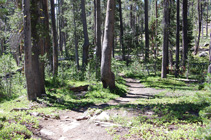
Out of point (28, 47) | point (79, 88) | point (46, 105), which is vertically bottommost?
point (46, 105)

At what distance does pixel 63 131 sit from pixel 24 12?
563cm

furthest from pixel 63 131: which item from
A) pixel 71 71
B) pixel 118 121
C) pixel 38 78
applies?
pixel 71 71

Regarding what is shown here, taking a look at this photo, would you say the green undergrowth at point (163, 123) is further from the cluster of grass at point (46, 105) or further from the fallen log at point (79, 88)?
the fallen log at point (79, 88)

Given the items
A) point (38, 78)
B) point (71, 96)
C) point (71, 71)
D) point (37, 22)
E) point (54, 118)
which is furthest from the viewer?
point (71, 71)

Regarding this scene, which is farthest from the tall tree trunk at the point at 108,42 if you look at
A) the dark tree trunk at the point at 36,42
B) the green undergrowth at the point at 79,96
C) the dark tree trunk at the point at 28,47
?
the dark tree trunk at the point at 28,47

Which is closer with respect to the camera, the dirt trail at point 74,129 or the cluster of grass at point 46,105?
the cluster of grass at point 46,105

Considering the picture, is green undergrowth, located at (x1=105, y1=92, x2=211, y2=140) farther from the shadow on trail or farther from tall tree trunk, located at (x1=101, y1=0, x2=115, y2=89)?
tall tree trunk, located at (x1=101, y1=0, x2=115, y2=89)

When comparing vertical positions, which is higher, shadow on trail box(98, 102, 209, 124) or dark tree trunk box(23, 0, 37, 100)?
dark tree trunk box(23, 0, 37, 100)

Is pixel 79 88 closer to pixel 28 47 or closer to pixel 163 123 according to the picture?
pixel 28 47

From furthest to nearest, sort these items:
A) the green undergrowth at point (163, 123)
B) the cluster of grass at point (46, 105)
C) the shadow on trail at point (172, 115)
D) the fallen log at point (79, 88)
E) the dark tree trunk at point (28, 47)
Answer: the fallen log at point (79, 88) → the dark tree trunk at point (28, 47) → the shadow on trail at point (172, 115) → the cluster of grass at point (46, 105) → the green undergrowth at point (163, 123)

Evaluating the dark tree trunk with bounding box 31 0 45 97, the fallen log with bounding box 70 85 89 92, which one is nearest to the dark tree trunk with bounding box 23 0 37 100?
the dark tree trunk with bounding box 31 0 45 97

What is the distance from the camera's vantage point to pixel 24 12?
845cm

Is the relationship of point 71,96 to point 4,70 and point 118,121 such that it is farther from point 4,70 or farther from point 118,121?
point 118,121

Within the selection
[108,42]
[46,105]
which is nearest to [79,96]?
[46,105]
